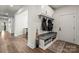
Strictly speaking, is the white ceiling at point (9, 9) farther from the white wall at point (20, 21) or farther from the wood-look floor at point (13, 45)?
the wood-look floor at point (13, 45)

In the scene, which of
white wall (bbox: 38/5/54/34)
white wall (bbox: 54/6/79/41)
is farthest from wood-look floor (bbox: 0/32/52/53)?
white wall (bbox: 54/6/79/41)

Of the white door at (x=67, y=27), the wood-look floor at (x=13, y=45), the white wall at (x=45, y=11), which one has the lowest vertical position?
the wood-look floor at (x=13, y=45)

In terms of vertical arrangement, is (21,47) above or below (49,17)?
below

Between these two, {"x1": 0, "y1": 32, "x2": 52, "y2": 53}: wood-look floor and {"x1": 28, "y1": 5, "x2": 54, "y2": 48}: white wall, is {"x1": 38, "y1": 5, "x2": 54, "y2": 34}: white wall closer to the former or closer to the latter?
{"x1": 28, "y1": 5, "x2": 54, "y2": 48}: white wall

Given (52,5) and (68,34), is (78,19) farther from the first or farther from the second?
(52,5)

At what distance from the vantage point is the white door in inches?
62.2

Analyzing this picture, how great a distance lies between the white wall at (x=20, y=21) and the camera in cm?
160

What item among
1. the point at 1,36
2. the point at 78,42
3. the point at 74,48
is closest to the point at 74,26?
the point at 78,42

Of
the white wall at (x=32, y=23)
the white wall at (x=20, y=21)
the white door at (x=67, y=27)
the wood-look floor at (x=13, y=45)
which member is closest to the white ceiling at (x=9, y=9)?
the white wall at (x=20, y=21)

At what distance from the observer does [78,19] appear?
155cm

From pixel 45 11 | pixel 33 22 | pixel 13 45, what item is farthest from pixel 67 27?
pixel 13 45

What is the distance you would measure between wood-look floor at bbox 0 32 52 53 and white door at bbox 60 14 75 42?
397 mm

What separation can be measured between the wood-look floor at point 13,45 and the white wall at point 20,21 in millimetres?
127
